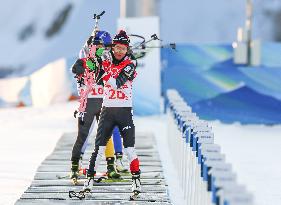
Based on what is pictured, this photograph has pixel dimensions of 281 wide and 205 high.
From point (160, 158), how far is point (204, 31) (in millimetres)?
22777

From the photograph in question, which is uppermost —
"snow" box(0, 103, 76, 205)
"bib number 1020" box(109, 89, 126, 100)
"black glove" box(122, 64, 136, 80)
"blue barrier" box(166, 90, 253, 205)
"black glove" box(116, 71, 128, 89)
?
"black glove" box(122, 64, 136, 80)

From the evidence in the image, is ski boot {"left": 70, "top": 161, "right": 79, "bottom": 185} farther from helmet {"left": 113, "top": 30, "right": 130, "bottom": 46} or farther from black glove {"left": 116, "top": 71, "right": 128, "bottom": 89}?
helmet {"left": 113, "top": 30, "right": 130, "bottom": 46}

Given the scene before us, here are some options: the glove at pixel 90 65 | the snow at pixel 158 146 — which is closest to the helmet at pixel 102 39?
the glove at pixel 90 65

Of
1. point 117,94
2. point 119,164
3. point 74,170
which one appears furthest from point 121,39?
point 119,164

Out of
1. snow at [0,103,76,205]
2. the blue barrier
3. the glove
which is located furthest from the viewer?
snow at [0,103,76,205]

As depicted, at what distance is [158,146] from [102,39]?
512 cm

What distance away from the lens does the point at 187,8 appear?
34375 millimetres

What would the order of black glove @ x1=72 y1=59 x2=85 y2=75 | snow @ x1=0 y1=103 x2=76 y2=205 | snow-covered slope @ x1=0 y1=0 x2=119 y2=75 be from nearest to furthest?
black glove @ x1=72 y1=59 x2=85 y2=75, snow @ x1=0 y1=103 x2=76 y2=205, snow-covered slope @ x1=0 y1=0 x2=119 y2=75

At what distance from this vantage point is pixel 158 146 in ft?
A: 44.9

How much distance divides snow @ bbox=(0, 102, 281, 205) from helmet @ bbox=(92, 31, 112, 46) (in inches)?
75.6

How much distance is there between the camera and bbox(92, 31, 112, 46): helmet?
28.8 feet

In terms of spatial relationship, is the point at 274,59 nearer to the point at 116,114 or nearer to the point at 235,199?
the point at 116,114

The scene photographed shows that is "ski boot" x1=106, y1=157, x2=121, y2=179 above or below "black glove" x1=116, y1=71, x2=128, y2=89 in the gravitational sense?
below

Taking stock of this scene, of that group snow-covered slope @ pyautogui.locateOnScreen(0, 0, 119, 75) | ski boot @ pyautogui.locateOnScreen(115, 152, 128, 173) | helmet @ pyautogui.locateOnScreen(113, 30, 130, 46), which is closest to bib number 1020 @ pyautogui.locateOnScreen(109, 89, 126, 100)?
helmet @ pyautogui.locateOnScreen(113, 30, 130, 46)
